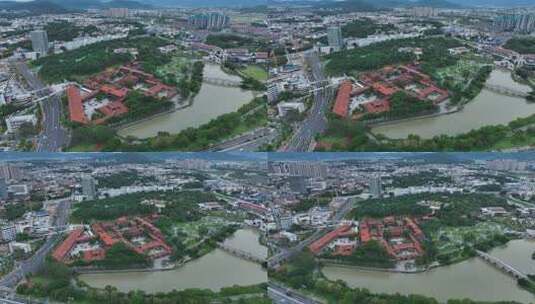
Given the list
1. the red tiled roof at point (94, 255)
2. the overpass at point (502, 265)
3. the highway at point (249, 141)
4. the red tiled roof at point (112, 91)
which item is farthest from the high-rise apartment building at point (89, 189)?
the overpass at point (502, 265)

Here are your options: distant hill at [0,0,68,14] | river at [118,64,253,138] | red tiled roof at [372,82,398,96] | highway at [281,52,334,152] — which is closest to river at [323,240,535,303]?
highway at [281,52,334,152]

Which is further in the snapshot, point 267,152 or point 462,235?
point 462,235

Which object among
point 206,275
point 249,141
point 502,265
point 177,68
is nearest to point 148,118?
point 177,68

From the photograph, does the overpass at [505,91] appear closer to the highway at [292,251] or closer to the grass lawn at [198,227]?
the highway at [292,251]

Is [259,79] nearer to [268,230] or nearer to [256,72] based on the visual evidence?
[256,72]

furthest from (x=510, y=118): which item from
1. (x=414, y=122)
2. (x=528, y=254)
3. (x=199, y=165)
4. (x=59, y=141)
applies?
(x=59, y=141)

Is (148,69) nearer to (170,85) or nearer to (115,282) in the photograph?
(170,85)

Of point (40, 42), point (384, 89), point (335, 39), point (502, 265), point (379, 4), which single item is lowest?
point (502, 265)
